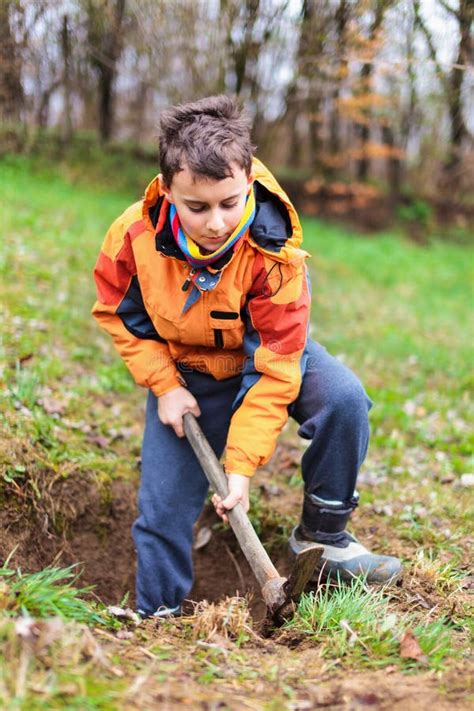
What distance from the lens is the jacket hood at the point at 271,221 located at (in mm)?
2951

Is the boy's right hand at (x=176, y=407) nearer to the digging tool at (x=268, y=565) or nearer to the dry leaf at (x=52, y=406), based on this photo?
the digging tool at (x=268, y=565)

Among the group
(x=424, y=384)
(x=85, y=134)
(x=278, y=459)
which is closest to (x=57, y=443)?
(x=278, y=459)


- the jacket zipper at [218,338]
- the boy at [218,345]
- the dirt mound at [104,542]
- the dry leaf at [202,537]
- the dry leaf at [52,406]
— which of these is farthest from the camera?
the dry leaf at [52,406]

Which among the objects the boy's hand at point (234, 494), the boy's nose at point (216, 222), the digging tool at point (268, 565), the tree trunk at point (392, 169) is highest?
the tree trunk at point (392, 169)

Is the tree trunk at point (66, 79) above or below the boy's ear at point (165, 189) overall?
above

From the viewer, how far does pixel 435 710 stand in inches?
84.1

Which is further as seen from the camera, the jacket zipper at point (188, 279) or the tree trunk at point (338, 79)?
the tree trunk at point (338, 79)

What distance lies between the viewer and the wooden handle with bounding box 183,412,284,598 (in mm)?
2881

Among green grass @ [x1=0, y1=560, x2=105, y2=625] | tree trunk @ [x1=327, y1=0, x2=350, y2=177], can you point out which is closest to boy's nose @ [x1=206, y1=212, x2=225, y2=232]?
green grass @ [x1=0, y1=560, x2=105, y2=625]

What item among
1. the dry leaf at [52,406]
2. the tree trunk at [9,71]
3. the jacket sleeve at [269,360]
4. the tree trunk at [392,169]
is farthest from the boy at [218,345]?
the tree trunk at [392,169]

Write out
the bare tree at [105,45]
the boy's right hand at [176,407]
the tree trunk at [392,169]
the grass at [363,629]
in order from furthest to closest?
the tree trunk at [392,169]
the bare tree at [105,45]
the boy's right hand at [176,407]
the grass at [363,629]

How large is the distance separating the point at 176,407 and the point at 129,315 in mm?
475

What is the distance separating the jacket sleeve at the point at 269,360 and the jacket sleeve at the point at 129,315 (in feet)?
1.47

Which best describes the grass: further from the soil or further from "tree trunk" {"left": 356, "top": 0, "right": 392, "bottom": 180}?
"tree trunk" {"left": 356, "top": 0, "right": 392, "bottom": 180}
